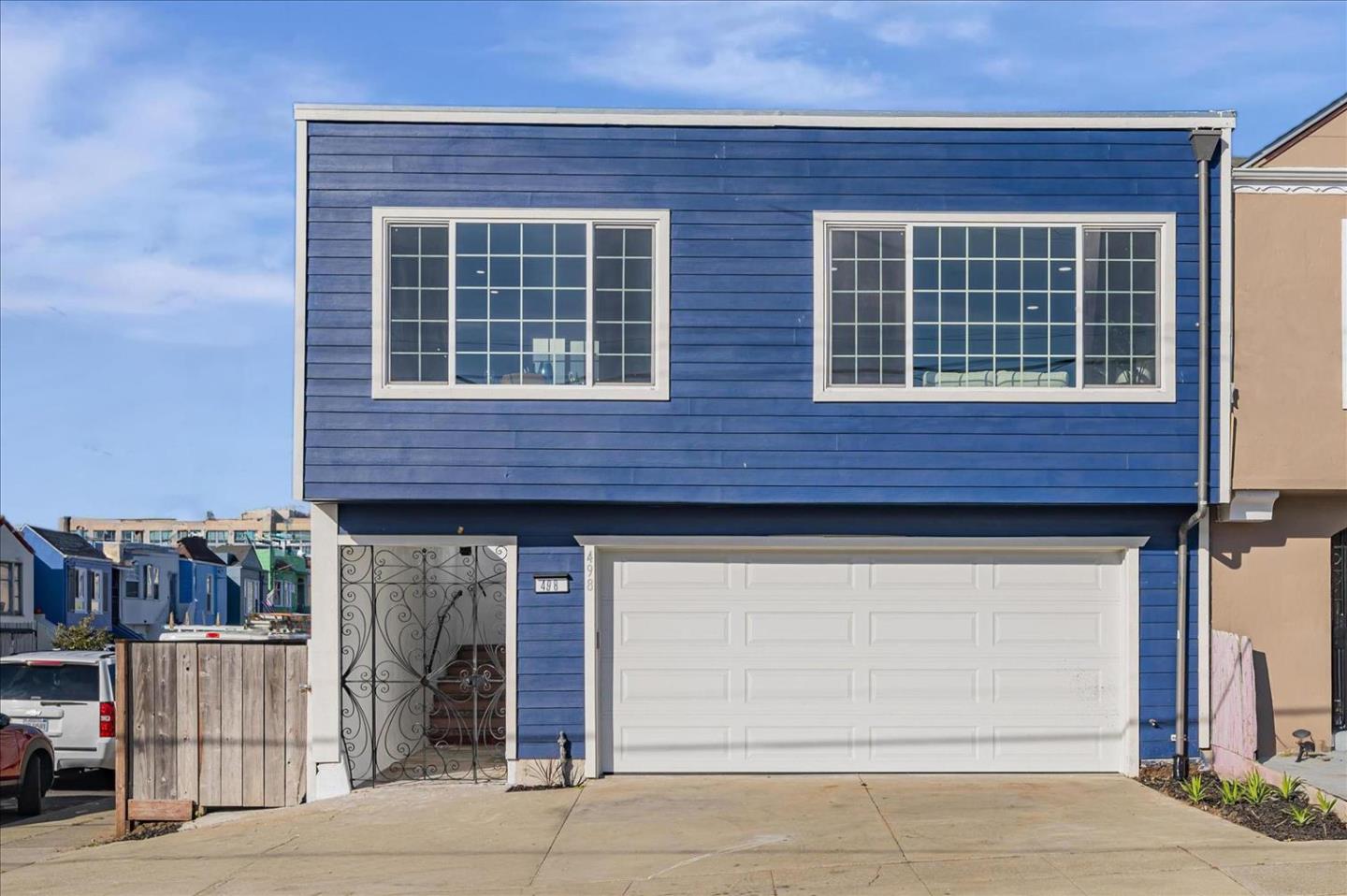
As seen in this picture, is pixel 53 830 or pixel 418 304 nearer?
pixel 418 304

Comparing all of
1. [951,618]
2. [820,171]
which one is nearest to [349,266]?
[820,171]

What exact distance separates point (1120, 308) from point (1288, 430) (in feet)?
6.28

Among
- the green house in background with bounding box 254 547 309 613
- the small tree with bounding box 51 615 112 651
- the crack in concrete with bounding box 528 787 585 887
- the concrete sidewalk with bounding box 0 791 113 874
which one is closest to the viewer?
the crack in concrete with bounding box 528 787 585 887

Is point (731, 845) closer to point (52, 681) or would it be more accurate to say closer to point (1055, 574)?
point (1055, 574)

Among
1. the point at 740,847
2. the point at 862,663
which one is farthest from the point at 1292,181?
the point at 740,847

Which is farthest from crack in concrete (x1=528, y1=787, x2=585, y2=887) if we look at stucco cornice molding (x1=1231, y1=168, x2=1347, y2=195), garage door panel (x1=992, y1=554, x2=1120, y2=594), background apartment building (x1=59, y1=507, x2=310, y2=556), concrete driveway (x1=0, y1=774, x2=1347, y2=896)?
background apartment building (x1=59, y1=507, x2=310, y2=556)

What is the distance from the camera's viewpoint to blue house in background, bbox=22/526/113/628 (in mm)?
50500

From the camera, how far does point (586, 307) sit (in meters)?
12.9

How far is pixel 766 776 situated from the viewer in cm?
1312

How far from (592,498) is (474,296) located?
7.03ft

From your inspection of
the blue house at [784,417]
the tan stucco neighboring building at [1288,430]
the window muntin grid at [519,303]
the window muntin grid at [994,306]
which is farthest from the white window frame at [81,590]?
the tan stucco neighboring building at [1288,430]

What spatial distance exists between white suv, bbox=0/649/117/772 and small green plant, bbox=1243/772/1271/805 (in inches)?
464

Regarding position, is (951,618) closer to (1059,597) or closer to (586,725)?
(1059,597)

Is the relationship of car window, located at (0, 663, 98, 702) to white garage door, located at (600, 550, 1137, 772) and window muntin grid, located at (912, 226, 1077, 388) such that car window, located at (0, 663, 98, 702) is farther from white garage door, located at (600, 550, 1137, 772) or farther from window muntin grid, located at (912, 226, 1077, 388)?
window muntin grid, located at (912, 226, 1077, 388)
